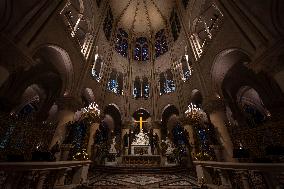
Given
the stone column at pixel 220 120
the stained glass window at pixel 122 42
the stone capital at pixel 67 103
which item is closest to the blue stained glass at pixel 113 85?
the stained glass window at pixel 122 42

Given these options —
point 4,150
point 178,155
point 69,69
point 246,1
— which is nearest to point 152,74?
point 178,155

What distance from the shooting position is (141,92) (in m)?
19.5

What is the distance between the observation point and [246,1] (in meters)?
6.93

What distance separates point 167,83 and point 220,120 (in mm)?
9592

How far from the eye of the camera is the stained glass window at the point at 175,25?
62.0 feet

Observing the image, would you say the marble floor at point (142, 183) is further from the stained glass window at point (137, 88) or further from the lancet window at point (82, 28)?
the stained glass window at point (137, 88)

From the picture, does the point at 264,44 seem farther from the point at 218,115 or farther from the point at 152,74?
the point at 152,74

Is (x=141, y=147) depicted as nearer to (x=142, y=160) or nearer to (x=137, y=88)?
(x=142, y=160)

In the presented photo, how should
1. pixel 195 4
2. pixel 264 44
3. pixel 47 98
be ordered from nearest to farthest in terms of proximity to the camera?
pixel 264 44
pixel 47 98
pixel 195 4

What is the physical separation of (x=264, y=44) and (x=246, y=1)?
7.46 ft

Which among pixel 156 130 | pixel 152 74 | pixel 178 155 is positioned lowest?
pixel 178 155

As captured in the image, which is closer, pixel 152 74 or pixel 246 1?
pixel 246 1

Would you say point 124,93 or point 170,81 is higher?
point 170,81

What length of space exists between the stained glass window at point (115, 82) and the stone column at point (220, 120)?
1070 centimetres
